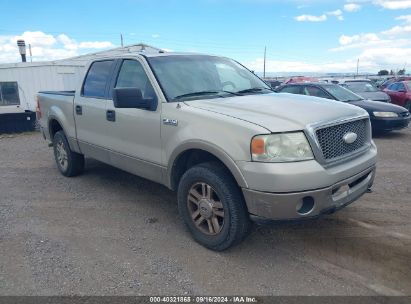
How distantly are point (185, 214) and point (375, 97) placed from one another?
1120 cm

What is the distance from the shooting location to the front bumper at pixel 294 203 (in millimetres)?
2996

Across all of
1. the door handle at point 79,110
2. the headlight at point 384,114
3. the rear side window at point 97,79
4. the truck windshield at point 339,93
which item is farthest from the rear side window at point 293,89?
the door handle at point 79,110

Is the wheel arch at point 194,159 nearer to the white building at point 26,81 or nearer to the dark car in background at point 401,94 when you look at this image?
the white building at point 26,81

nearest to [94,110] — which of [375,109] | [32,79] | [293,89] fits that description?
[293,89]

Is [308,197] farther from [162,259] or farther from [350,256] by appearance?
[162,259]

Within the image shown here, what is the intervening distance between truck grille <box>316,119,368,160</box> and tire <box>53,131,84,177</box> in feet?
13.7

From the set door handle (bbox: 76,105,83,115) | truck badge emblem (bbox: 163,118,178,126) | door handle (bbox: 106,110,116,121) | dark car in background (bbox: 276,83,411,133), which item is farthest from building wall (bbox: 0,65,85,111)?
truck badge emblem (bbox: 163,118,178,126)

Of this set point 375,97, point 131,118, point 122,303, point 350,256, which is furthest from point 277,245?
point 375,97

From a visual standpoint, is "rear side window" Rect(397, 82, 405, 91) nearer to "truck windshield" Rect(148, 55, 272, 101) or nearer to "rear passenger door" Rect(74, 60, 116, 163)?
"truck windshield" Rect(148, 55, 272, 101)

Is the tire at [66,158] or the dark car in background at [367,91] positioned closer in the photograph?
the tire at [66,158]

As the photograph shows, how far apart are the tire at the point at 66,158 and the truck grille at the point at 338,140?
13.7 ft

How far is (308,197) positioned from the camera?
3045mm

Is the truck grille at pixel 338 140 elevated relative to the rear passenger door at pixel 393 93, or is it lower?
elevated

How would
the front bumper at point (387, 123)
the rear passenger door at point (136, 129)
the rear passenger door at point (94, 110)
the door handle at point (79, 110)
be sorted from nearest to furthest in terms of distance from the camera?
the rear passenger door at point (136, 129) < the rear passenger door at point (94, 110) < the door handle at point (79, 110) < the front bumper at point (387, 123)
